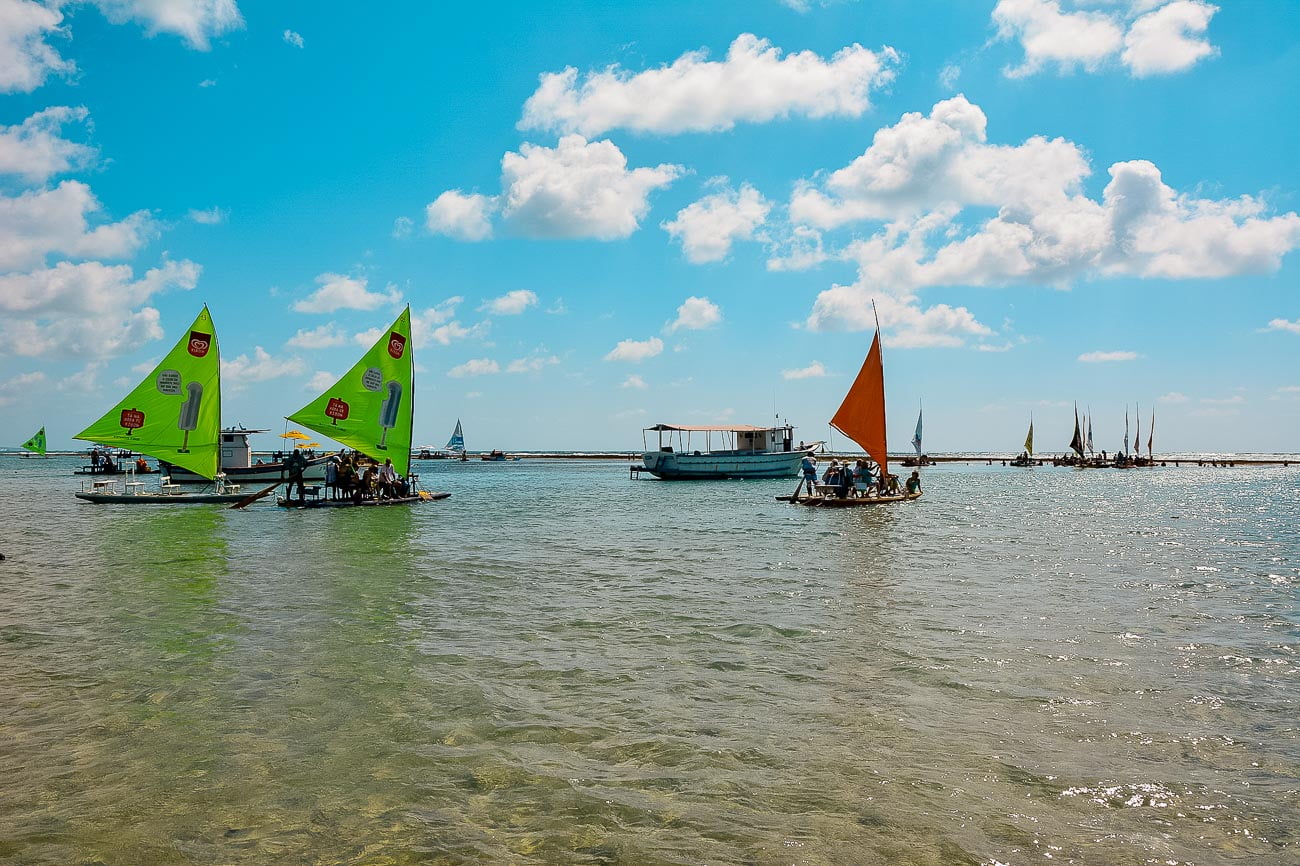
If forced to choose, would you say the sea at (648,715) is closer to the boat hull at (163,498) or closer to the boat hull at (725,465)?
the boat hull at (163,498)

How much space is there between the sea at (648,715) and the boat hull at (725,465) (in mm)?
50071

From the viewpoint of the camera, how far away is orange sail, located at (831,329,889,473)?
37875 mm

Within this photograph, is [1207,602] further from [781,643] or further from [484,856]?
[484,856]

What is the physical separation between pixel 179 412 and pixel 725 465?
4464 centimetres

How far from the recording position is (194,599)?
14680 mm

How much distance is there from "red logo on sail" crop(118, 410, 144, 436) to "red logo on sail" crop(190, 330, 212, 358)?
10.9ft

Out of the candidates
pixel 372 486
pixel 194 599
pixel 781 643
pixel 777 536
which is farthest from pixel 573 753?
pixel 372 486

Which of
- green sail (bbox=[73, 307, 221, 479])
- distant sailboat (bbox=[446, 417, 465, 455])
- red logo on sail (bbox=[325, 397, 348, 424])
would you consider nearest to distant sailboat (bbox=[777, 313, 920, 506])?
red logo on sail (bbox=[325, 397, 348, 424])

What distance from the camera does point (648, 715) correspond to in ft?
26.3

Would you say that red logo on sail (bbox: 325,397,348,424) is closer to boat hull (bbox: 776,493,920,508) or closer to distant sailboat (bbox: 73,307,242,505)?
distant sailboat (bbox: 73,307,242,505)

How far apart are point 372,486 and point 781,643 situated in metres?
30.5

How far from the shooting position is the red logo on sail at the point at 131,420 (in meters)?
32.8

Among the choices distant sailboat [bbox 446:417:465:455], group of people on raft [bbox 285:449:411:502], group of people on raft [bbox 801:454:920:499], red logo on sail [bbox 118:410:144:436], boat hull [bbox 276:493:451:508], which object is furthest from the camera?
distant sailboat [bbox 446:417:465:455]

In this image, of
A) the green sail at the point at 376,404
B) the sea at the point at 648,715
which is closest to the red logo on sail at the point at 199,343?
the green sail at the point at 376,404
